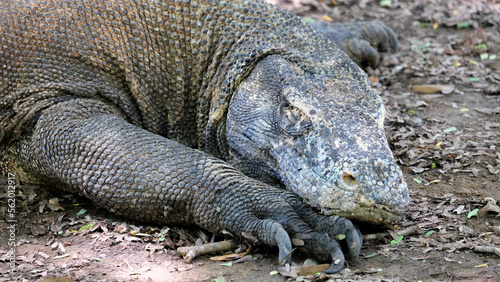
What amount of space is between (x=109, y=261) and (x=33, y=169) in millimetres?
1369

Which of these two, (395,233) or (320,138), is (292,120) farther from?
(395,233)

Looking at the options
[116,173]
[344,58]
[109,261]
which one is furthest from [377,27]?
[109,261]

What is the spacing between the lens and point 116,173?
449 cm

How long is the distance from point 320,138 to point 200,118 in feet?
5.05

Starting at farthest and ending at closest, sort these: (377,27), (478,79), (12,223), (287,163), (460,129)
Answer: (377,27), (478,79), (460,129), (12,223), (287,163)

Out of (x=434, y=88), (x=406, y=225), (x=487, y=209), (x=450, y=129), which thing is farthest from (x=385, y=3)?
(x=406, y=225)

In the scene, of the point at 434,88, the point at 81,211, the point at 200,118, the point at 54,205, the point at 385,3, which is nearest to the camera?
the point at 81,211

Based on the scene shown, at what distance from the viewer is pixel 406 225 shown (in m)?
4.37

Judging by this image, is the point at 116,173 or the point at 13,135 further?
the point at 13,135

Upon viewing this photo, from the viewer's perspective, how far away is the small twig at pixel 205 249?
4.13m

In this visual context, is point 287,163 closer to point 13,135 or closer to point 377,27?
point 13,135

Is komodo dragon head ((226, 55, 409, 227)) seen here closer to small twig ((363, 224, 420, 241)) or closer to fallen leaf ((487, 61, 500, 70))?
small twig ((363, 224, 420, 241))

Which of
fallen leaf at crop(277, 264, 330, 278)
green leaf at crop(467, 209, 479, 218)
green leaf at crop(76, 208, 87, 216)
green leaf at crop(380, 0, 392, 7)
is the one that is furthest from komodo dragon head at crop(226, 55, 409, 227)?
green leaf at crop(380, 0, 392, 7)

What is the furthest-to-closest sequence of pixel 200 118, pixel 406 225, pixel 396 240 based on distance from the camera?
pixel 200 118, pixel 406 225, pixel 396 240
